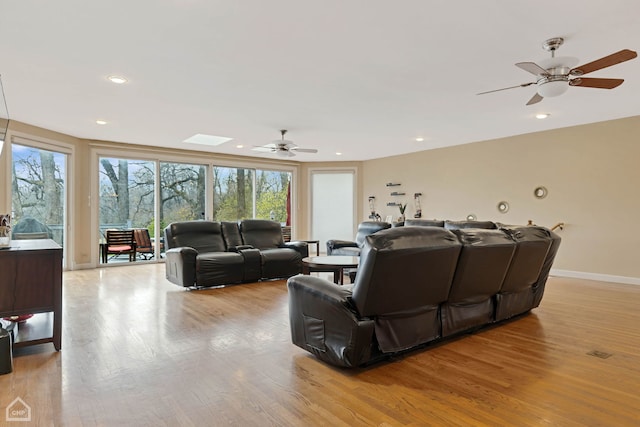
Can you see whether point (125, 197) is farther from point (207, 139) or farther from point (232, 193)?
point (232, 193)

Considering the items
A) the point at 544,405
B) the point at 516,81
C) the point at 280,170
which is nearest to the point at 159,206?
the point at 280,170

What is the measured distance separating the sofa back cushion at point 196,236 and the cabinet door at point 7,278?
2870mm

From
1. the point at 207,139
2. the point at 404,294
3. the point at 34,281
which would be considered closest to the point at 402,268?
the point at 404,294

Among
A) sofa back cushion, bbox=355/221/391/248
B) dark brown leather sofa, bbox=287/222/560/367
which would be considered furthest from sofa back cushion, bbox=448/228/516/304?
sofa back cushion, bbox=355/221/391/248

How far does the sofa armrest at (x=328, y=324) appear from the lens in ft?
7.93

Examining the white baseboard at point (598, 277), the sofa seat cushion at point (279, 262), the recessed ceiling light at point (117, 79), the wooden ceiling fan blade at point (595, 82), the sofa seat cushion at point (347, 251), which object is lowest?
the white baseboard at point (598, 277)

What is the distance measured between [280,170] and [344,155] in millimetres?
1833

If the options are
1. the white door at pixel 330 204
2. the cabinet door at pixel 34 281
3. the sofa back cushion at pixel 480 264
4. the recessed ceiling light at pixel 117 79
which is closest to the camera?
the cabinet door at pixel 34 281

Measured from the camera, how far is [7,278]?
2678 mm

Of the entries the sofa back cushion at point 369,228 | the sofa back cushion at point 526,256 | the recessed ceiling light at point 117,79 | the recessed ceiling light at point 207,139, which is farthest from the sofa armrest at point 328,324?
the recessed ceiling light at point 207,139

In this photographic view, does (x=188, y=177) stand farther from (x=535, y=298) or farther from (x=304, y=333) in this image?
(x=535, y=298)

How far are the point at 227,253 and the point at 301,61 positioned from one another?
126 inches

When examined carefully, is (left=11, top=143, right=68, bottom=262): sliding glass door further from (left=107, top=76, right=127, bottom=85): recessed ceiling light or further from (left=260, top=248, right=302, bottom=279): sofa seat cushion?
(left=260, top=248, right=302, bottom=279): sofa seat cushion

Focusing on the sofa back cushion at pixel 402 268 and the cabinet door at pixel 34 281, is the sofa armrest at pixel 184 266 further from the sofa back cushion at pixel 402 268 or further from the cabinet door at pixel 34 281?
the sofa back cushion at pixel 402 268
